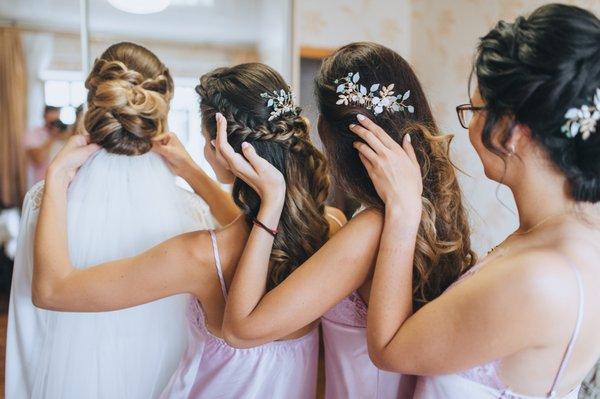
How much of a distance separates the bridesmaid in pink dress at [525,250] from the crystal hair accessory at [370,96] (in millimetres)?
161

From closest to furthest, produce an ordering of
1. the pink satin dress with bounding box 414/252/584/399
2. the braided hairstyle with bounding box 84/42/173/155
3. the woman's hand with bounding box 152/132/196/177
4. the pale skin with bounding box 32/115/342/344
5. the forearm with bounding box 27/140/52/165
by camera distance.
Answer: the pink satin dress with bounding box 414/252/584/399, the pale skin with bounding box 32/115/342/344, the braided hairstyle with bounding box 84/42/173/155, the woman's hand with bounding box 152/132/196/177, the forearm with bounding box 27/140/52/165

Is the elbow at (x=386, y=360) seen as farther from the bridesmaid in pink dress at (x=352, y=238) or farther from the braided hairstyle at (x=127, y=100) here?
the braided hairstyle at (x=127, y=100)

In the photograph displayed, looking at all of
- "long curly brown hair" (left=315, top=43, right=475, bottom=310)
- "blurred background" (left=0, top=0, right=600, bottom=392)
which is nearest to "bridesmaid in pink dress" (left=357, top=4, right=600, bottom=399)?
"long curly brown hair" (left=315, top=43, right=475, bottom=310)

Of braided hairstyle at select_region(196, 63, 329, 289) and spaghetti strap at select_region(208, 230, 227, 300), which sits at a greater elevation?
braided hairstyle at select_region(196, 63, 329, 289)

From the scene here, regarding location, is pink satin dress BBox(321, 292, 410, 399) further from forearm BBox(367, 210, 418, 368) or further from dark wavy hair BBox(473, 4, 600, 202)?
dark wavy hair BBox(473, 4, 600, 202)

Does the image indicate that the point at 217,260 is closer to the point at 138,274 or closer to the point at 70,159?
the point at 138,274

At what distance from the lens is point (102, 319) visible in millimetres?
1342

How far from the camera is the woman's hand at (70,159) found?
1.21 meters

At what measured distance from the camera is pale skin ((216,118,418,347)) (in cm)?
94

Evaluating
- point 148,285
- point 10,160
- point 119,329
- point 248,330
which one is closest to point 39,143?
point 10,160

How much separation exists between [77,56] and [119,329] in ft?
7.20

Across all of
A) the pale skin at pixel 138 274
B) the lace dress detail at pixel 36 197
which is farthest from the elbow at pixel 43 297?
the lace dress detail at pixel 36 197

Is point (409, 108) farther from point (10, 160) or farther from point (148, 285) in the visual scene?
point (10, 160)

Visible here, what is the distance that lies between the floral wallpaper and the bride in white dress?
1.25 m
